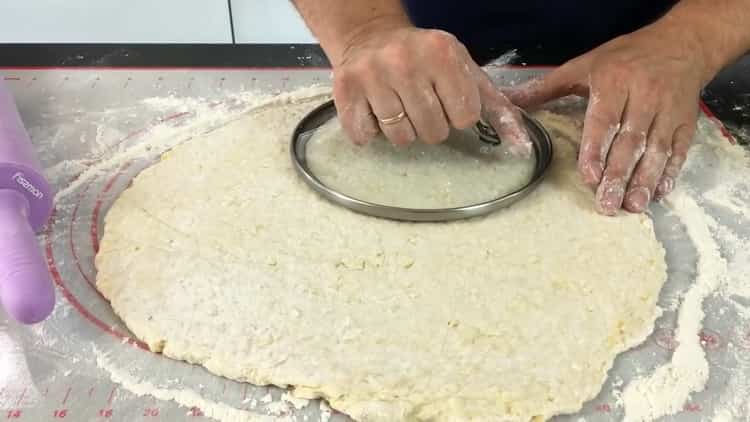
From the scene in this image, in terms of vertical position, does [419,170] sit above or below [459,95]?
below

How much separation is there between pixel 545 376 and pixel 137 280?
0.48 metres

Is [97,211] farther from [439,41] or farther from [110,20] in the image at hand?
[110,20]

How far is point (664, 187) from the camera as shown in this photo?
3.24ft

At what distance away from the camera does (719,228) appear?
0.95 m

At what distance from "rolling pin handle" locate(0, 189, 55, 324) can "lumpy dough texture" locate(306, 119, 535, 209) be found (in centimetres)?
39

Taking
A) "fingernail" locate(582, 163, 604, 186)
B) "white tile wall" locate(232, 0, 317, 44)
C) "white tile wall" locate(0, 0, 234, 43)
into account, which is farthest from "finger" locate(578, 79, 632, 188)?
"white tile wall" locate(0, 0, 234, 43)

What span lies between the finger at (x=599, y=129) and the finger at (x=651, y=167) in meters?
0.05

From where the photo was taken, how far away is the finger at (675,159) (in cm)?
99

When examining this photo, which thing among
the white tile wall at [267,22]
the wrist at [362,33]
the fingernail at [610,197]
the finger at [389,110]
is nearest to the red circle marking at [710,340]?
the fingernail at [610,197]

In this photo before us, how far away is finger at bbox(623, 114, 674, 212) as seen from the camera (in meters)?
0.94

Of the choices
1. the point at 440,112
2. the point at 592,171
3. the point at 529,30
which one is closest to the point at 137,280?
the point at 440,112

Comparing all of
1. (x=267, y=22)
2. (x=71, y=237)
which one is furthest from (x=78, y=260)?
(x=267, y=22)

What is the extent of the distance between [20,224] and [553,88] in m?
0.81

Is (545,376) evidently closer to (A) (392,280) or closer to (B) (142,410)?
(A) (392,280)
